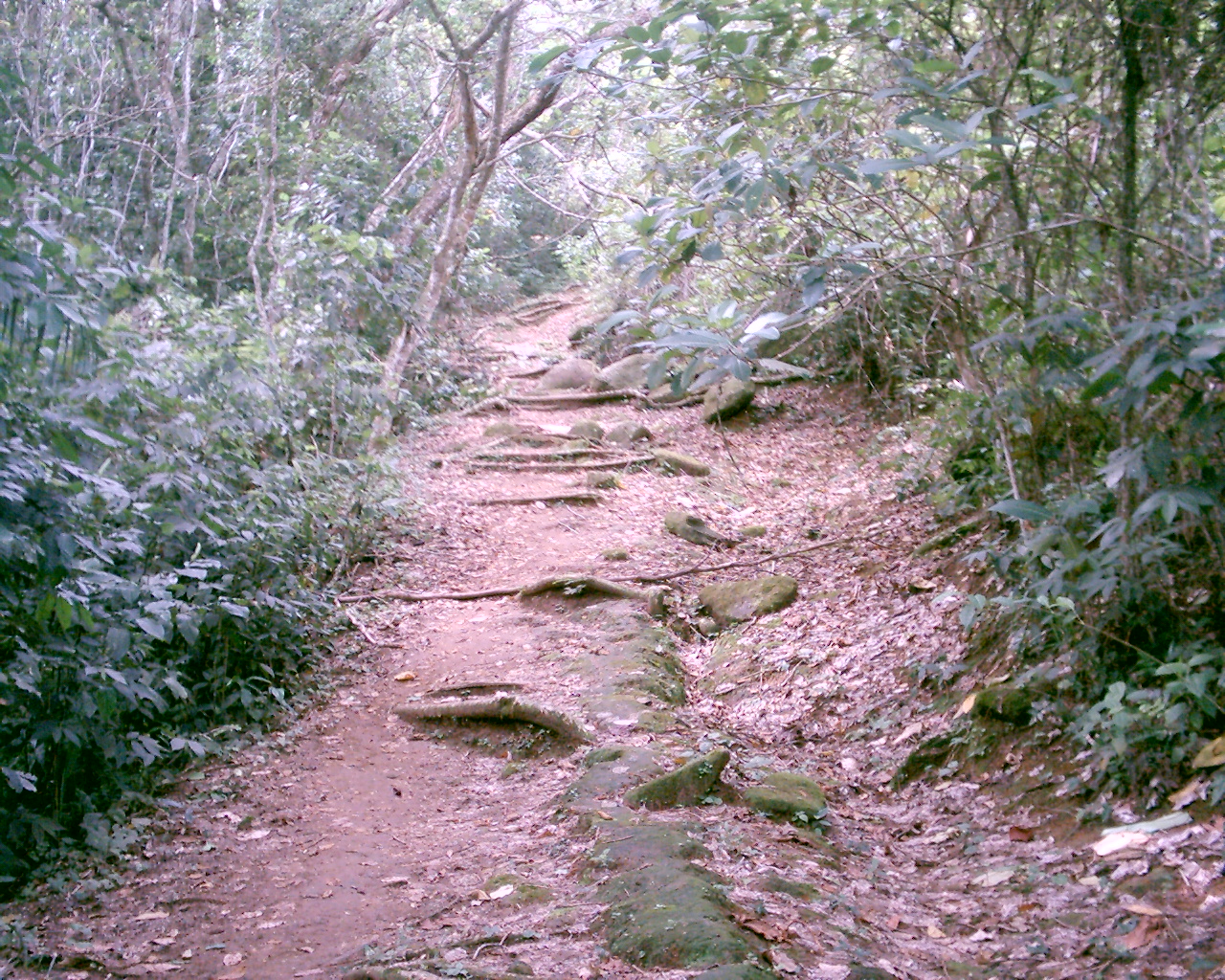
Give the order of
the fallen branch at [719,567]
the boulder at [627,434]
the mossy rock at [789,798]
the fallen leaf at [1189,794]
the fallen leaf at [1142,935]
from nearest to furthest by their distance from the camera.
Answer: the fallen leaf at [1142,935]
the fallen leaf at [1189,794]
the mossy rock at [789,798]
the fallen branch at [719,567]
the boulder at [627,434]

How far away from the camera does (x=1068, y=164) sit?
4.07 m

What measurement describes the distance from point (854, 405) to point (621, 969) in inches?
393

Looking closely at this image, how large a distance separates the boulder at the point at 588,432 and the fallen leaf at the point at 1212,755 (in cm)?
966

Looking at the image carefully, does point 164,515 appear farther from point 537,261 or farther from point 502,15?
point 537,261

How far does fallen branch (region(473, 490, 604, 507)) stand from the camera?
10469mm

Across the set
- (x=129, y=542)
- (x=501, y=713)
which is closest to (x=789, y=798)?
(x=501, y=713)

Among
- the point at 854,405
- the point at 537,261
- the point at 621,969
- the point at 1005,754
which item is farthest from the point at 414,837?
the point at 537,261

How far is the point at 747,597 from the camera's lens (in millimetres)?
7387

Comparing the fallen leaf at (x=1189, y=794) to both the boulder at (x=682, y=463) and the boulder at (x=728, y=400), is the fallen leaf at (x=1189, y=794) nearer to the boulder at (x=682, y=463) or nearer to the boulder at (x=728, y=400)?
the boulder at (x=682, y=463)

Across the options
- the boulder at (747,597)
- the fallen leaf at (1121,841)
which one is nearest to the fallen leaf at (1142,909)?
the fallen leaf at (1121,841)

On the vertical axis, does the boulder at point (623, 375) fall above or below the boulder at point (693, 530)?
above

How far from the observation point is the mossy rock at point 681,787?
171 inches

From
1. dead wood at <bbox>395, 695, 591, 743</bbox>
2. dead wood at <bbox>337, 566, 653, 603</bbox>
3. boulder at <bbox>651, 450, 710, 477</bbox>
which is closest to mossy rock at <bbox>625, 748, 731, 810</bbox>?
dead wood at <bbox>395, 695, 591, 743</bbox>

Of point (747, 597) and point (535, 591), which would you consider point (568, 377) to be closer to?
point (535, 591)
